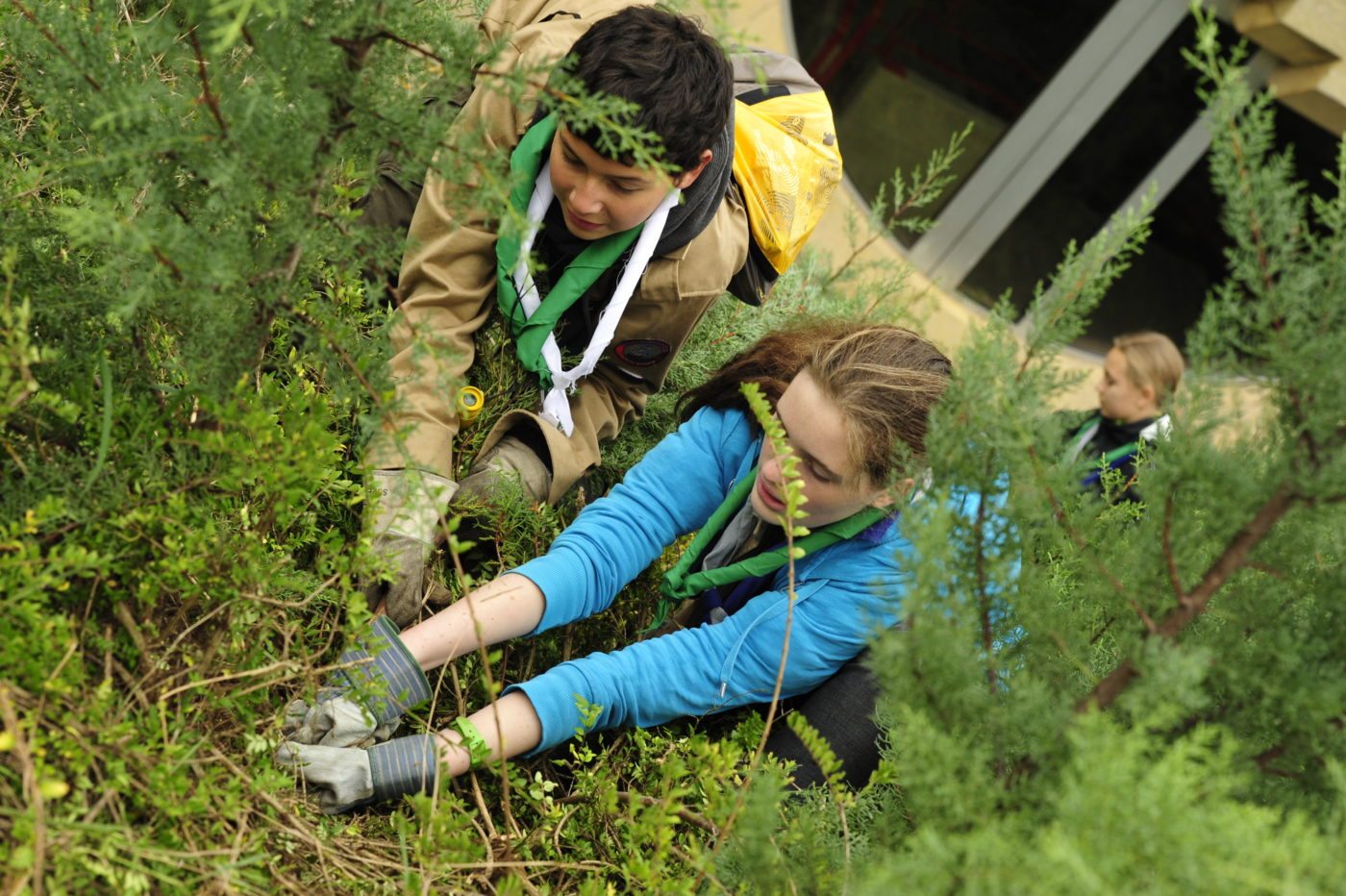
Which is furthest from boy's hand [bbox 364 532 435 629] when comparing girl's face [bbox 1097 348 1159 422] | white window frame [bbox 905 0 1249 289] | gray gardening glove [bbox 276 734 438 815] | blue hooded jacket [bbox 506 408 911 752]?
white window frame [bbox 905 0 1249 289]

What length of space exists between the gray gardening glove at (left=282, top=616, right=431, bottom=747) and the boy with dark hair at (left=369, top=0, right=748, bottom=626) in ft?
0.70

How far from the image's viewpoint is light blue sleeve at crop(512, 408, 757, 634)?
2408 mm

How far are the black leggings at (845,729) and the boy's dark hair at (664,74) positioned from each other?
1158 mm

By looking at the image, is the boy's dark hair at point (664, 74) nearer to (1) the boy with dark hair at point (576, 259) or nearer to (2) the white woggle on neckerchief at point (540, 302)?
(1) the boy with dark hair at point (576, 259)

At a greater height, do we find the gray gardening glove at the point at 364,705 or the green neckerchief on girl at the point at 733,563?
the green neckerchief on girl at the point at 733,563

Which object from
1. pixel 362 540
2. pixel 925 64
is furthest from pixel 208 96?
pixel 925 64

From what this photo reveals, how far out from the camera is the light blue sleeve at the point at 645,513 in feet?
7.90

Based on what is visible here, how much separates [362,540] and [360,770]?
51 centimetres

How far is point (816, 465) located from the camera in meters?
2.28

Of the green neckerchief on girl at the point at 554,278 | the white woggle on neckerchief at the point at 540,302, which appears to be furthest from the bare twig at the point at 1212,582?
the green neckerchief on girl at the point at 554,278

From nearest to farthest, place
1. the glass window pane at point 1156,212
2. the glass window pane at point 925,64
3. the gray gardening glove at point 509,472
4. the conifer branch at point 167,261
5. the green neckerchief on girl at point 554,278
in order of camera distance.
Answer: the conifer branch at point 167,261, the green neckerchief on girl at point 554,278, the gray gardening glove at point 509,472, the glass window pane at point 925,64, the glass window pane at point 1156,212

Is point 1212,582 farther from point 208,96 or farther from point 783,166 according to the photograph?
point 783,166

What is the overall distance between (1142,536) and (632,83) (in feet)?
4.45

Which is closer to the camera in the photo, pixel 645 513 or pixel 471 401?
pixel 645 513
